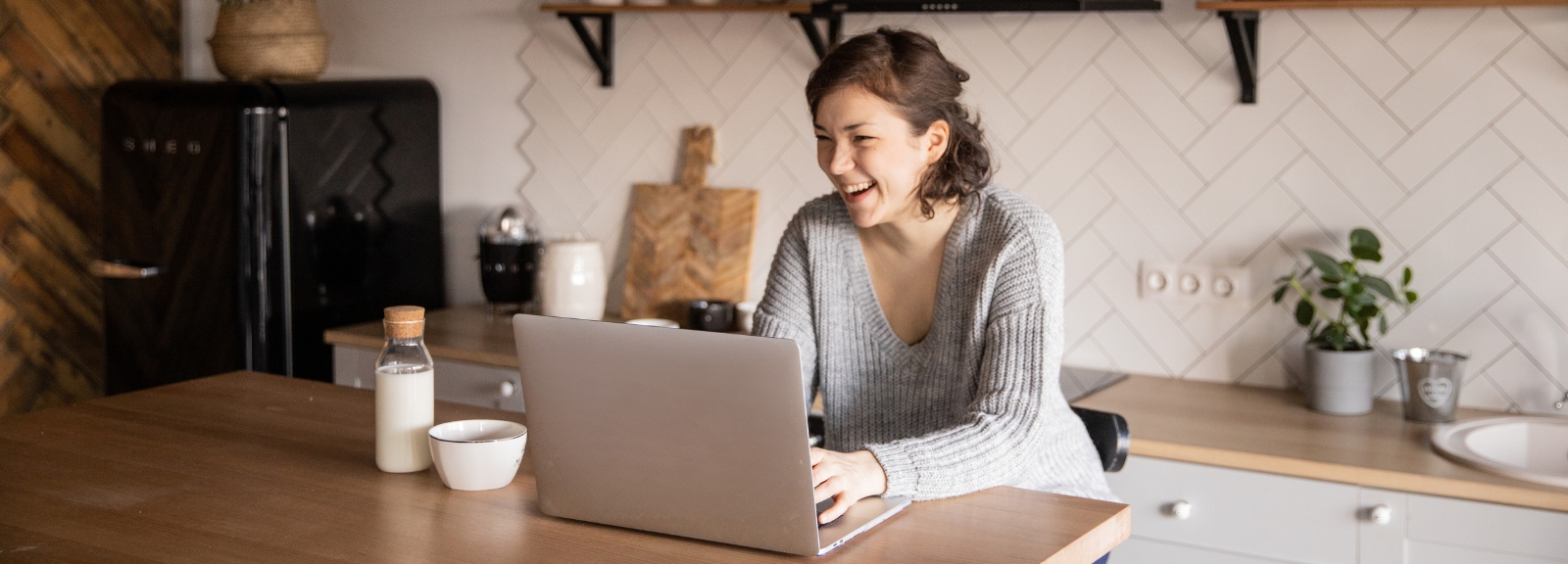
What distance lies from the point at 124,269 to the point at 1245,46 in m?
2.54

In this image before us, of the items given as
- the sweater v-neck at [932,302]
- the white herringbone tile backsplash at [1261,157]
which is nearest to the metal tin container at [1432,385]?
the white herringbone tile backsplash at [1261,157]

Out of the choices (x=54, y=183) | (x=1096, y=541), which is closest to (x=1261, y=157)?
(x=1096, y=541)

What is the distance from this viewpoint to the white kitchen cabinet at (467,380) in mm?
2641

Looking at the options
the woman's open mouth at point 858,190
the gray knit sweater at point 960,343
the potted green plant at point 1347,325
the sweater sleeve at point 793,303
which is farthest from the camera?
the potted green plant at point 1347,325

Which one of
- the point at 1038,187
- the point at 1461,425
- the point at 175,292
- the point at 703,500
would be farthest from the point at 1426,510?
the point at 175,292

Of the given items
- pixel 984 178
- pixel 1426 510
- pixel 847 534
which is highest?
pixel 984 178

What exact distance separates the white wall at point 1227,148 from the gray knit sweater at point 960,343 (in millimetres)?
820

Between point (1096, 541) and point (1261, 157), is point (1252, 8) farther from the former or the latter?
point (1096, 541)

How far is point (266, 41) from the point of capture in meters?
3.01

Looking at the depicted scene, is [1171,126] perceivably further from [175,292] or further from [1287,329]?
[175,292]

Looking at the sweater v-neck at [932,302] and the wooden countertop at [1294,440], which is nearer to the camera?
the sweater v-neck at [932,302]

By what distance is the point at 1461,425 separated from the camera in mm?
2096

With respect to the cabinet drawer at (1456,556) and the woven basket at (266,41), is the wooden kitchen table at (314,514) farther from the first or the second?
the woven basket at (266,41)

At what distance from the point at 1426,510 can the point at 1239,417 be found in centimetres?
38
